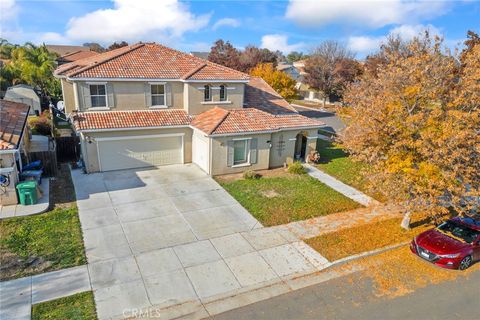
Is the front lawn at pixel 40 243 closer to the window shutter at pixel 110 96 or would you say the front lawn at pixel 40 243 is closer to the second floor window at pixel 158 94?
the window shutter at pixel 110 96

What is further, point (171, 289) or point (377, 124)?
point (377, 124)

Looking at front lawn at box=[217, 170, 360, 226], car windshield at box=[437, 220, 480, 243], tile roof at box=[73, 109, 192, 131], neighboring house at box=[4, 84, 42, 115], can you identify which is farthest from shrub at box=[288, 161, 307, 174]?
neighboring house at box=[4, 84, 42, 115]

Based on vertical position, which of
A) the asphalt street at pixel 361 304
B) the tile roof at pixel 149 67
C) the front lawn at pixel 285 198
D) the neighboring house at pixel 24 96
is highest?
the tile roof at pixel 149 67

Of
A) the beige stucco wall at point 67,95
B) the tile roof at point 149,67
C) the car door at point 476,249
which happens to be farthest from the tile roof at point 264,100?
the car door at point 476,249

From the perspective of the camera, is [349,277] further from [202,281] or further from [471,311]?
[202,281]

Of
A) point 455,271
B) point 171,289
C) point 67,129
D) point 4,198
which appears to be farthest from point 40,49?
point 455,271

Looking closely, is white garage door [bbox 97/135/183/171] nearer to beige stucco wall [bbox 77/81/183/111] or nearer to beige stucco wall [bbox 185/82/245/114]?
beige stucco wall [bbox 77/81/183/111]
